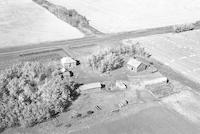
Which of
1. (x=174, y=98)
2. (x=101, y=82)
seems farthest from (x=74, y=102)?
(x=174, y=98)

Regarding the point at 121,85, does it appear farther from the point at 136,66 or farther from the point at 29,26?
the point at 29,26

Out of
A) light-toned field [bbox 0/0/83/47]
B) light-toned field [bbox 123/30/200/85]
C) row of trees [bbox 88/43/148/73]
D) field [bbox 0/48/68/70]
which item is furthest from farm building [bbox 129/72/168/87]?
light-toned field [bbox 0/0/83/47]

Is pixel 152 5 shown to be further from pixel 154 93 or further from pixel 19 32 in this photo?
pixel 154 93

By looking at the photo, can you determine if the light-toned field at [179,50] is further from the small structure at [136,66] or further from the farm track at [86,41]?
the small structure at [136,66]

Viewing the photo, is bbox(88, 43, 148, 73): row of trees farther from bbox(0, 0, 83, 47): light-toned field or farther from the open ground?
bbox(0, 0, 83, 47): light-toned field

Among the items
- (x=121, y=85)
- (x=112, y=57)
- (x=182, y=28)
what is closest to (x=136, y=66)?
(x=112, y=57)

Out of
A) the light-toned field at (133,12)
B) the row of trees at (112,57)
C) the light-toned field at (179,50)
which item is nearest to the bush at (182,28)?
the light-toned field at (179,50)
